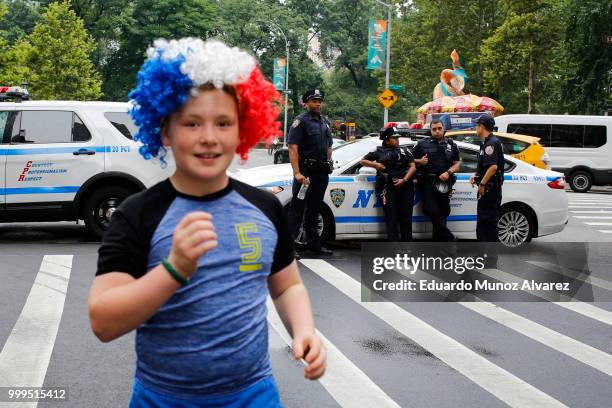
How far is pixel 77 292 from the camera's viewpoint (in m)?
8.21

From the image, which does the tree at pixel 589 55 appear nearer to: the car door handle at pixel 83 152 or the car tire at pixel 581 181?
the car tire at pixel 581 181

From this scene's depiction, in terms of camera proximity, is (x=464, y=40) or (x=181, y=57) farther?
(x=464, y=40)

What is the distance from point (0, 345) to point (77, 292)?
2093mm

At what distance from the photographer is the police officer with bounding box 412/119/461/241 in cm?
1105

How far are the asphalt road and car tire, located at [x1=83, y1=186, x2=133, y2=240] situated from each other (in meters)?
1.53

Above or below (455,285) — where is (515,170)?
above

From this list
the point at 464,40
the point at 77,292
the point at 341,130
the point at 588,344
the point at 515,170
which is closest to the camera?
the point at 588,344

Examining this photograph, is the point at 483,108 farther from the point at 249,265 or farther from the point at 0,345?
the point at 249,265

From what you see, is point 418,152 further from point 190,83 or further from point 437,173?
point 190,83

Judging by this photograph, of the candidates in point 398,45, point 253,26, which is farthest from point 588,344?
point 253,26

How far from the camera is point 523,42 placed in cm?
4106

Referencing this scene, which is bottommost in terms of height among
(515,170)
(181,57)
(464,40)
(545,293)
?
(545,293)

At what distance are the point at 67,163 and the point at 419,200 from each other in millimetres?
4837

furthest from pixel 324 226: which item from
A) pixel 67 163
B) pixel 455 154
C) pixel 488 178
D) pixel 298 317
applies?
pixel 298 317
